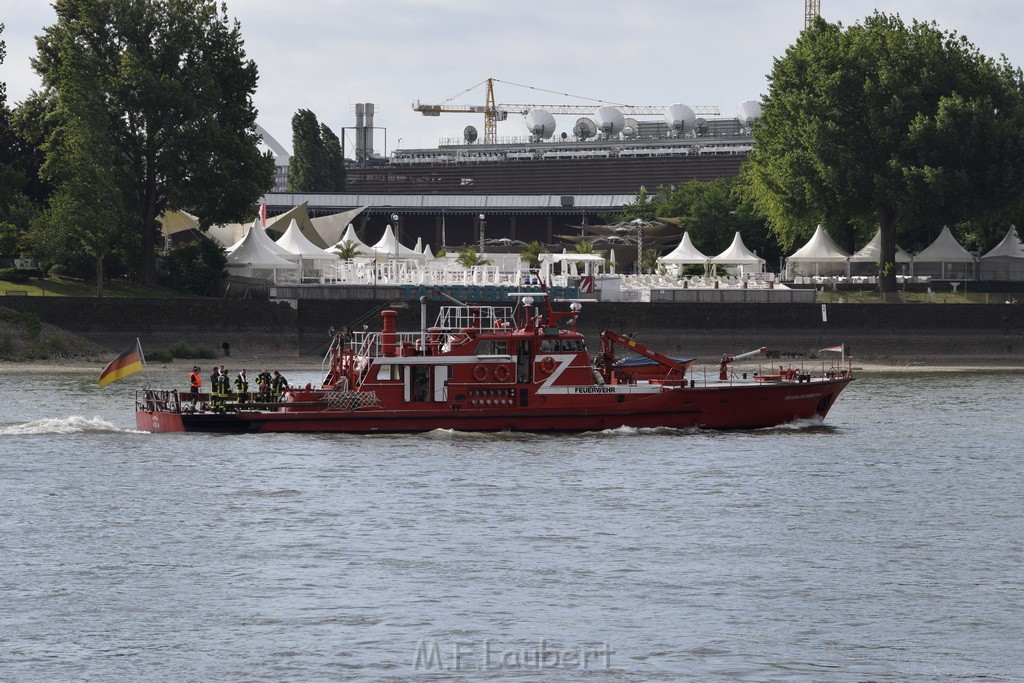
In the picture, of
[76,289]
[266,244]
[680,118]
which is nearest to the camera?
[76,289]

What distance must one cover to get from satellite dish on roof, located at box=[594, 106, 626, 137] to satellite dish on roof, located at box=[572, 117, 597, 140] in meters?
0.79

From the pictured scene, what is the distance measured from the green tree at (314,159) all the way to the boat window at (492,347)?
108 metres

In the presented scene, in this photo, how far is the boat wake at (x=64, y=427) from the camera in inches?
2025

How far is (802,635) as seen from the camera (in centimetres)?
2827

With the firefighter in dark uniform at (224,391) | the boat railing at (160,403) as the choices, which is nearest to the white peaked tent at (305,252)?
the boat railing at (160,403)

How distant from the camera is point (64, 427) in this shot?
170 ft

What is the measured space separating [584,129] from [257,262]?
10412 centimetres

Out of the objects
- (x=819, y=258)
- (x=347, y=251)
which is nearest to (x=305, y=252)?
(x=347, y=251)

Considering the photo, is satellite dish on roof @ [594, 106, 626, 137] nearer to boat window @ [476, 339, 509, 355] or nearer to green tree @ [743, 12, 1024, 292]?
green tree @ [743, 12, 1024, 292]

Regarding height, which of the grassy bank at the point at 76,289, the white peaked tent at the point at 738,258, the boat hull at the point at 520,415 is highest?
the white peaked tent at the point at 738,258

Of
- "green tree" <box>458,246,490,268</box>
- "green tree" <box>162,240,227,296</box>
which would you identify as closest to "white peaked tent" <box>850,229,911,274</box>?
"green tree" <box>458,246,490,268</box>

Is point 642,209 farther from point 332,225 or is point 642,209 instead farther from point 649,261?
point 332,225

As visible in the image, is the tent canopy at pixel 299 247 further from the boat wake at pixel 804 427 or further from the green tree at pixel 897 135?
the boat wake at pixel 804 427

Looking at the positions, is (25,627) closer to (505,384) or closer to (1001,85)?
(505,384)
